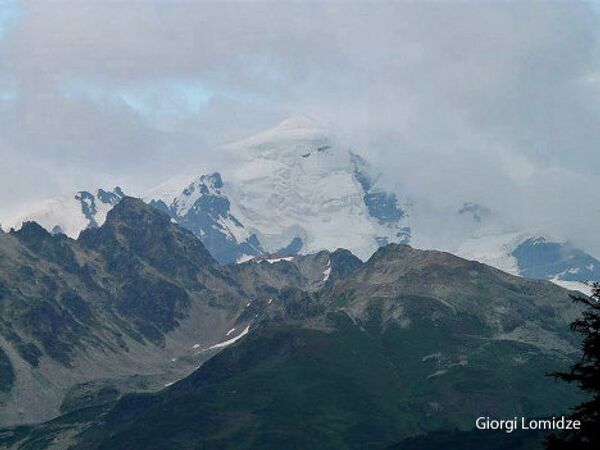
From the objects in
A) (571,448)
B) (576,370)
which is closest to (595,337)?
(576,370)

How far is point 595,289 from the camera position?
67812mm

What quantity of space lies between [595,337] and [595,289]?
4279 millimetres

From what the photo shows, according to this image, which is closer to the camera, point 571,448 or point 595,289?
point 571,448

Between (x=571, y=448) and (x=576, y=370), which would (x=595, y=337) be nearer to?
(x=576, y=370)

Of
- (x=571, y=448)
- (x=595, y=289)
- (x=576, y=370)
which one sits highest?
(x=595, y=289)

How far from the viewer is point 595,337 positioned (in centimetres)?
6438

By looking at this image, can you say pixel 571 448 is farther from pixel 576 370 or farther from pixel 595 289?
pixel 595 289

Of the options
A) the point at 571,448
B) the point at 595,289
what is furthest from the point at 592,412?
the point at 595,289

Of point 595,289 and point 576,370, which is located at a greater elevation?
point 595,289

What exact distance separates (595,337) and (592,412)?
13.1 ft

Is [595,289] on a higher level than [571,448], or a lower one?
higher

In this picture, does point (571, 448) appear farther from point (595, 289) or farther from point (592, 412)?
point (595, 289)

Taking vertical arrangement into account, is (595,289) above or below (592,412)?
above
